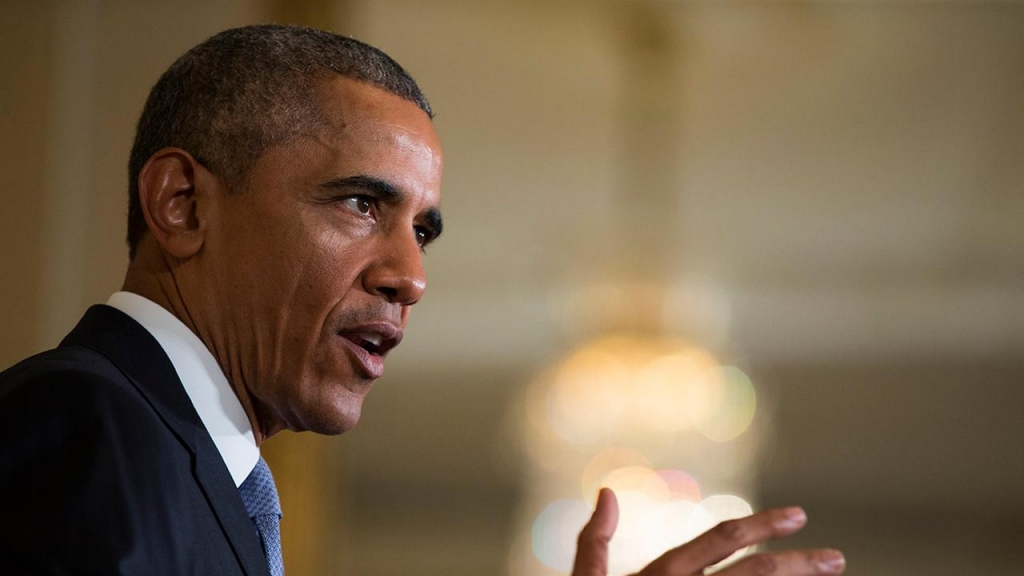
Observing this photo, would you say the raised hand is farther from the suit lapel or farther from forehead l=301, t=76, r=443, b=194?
forehead l=301, t=76, r=443, b=194

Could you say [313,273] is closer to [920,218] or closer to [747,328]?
[747,328]

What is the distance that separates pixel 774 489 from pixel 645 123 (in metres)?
1.81

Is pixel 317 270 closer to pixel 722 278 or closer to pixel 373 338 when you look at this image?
pixel 373 338

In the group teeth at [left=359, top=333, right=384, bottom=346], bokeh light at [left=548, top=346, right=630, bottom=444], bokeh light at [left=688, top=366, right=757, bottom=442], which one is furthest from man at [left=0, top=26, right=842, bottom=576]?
bokeh light at [left=688, top=366, right=757, bottom=442]

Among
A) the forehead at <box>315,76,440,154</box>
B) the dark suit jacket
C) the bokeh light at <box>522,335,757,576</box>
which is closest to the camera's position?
the dark suit jacket

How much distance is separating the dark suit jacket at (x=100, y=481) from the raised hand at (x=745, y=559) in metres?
0.37

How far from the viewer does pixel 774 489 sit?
543 centimetres

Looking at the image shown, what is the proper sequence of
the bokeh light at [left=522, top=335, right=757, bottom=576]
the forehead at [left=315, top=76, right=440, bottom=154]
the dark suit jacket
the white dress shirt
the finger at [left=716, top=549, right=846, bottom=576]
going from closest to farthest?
the dark suit jacket → the finger at [left=716, top=549, right=846, bottom=576] → the white dress shirt → the forehead at [left=315, top=76, right=440, bottom=154] → the bokeh light at [left=522, top=335, right=757, bottom=576]

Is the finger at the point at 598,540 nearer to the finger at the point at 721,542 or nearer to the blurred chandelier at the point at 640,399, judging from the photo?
the finger at the point at 721,542

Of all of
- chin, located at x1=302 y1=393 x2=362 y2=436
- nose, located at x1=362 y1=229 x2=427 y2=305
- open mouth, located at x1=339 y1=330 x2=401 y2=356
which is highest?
nose, located at x1=362 y1=229 x2=427 y2=305

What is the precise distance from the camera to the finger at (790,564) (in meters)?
1.04

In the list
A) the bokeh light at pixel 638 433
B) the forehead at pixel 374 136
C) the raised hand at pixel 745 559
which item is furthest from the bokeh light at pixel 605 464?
the raised hand at pixel 745 559

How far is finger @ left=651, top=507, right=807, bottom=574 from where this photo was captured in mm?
1070

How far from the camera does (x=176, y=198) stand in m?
1.42
